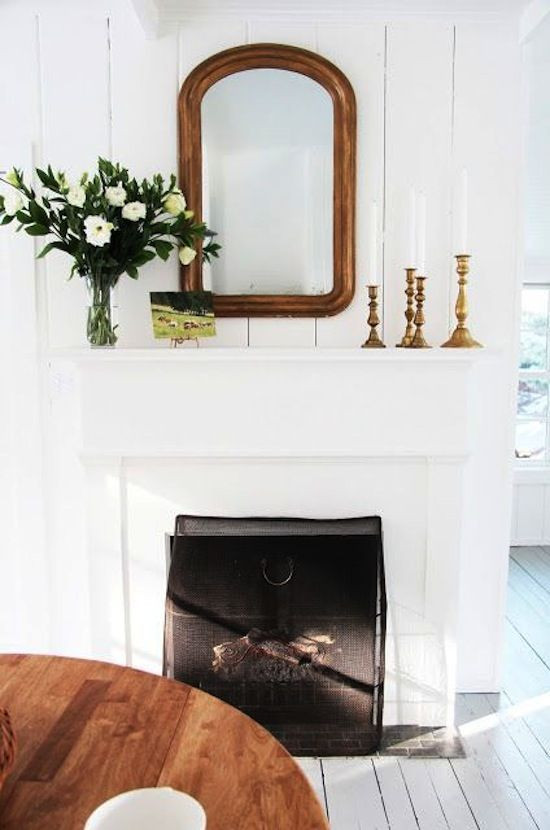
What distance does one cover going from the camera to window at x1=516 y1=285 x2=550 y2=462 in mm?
4668

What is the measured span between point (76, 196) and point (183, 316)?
484 millimetres

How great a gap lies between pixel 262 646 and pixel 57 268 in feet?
4.70

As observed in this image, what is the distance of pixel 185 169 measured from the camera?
99.3 inches

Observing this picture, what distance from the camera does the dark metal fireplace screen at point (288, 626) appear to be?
2.40 metres

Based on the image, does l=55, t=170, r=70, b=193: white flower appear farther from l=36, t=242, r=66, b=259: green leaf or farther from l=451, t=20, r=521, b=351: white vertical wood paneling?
l=451, t=20, r=521, b=351: white vertical wood paneling

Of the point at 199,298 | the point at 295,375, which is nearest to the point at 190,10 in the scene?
the point at 199,298

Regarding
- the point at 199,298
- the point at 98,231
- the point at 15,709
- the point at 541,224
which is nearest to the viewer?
the point at 15,709

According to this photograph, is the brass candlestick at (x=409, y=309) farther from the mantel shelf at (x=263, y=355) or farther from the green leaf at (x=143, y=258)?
the green leaf at (x=143, y=258)

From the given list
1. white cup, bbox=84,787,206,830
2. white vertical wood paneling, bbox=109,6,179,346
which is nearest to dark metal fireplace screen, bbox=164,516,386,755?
white vertical wood paneling, bbox=109,6,179,346

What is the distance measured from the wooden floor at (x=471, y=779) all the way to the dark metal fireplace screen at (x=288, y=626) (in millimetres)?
145

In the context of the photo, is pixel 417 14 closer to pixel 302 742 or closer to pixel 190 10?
pixel 190 10

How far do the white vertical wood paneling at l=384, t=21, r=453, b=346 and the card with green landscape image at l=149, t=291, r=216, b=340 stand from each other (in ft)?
2.06

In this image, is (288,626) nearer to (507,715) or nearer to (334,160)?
(507,715)

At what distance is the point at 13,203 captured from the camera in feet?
7.50
